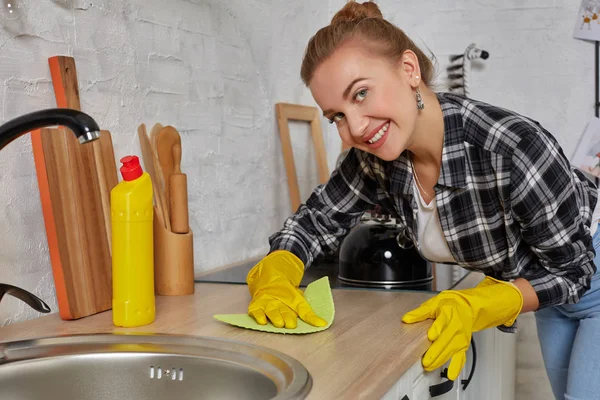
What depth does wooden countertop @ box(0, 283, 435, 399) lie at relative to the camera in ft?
2.94

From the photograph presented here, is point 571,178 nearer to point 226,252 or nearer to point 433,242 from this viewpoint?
point 433,242

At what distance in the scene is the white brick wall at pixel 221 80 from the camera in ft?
4.10

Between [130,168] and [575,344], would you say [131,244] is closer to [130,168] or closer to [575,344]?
[130,168]

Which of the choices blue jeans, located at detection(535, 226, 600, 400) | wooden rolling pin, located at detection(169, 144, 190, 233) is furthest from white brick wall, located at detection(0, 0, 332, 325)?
blue jeans, located at detection(535, 226, 600, 400)

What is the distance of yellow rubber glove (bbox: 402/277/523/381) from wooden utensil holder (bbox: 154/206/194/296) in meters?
0.49

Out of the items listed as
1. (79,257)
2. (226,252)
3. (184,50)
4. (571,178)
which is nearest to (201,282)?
(226,252)

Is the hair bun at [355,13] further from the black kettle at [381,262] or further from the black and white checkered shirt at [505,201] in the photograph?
the black kettle at [381,262]

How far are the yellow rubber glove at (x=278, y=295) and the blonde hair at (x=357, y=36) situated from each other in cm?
37


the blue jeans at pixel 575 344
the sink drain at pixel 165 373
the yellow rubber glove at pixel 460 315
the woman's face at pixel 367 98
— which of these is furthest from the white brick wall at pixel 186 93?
the blue jeans at pixel 575 344

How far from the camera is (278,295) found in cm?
123

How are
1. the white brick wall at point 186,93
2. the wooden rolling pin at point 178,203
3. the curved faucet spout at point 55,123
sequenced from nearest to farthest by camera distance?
the curved faucet spout at point 55,123 < the white brick wall at point 186,93 < the wooden rolling pin at point 178,203

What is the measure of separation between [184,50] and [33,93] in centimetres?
53

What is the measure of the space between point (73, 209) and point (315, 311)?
1.47 ft

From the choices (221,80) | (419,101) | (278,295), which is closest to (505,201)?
(419,101)
